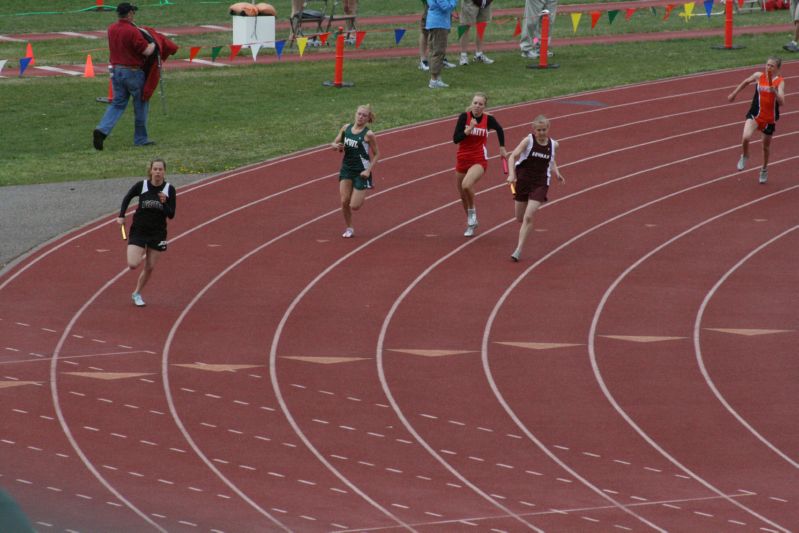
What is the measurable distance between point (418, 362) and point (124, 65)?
10.6m

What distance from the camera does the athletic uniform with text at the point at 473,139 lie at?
16.5m

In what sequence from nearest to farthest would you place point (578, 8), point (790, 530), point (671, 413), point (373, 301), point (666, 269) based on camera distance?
point (790, 530), point (671, 413), point (373, 301), point (666, 269), point (578, 8)

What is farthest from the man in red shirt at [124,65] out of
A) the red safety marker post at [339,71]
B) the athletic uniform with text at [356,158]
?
the athletic uniform with text at [356,158]

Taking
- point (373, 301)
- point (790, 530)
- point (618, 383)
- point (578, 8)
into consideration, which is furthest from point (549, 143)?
point (578, 8)

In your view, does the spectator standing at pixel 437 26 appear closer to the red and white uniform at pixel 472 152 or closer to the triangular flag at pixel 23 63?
the triangular flag at pixel 23 63

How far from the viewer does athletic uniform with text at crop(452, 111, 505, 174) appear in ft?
54.1

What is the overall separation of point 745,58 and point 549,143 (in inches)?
501

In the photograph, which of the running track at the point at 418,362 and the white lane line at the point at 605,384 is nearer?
the running track at the point at 418,362

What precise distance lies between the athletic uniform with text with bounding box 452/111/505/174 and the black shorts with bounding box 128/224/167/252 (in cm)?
383

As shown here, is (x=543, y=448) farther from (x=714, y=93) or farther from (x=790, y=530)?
(x=714, y=93)

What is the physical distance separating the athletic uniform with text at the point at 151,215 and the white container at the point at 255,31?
15.4 m

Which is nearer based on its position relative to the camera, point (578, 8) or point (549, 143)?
point (549, 143)

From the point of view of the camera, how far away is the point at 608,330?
1380 cm

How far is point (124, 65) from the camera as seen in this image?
71.1 feet
